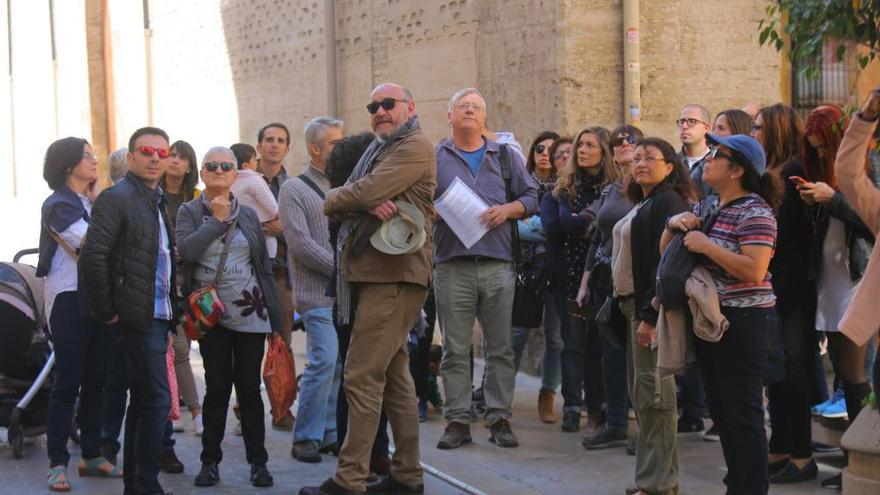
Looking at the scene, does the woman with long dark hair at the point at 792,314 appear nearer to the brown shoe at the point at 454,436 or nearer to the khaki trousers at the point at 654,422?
the khaki trousers at the point at 654,422

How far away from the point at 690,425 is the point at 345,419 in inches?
91.0

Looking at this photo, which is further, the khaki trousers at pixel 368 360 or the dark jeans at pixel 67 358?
the dark jeans at pixel 67 358

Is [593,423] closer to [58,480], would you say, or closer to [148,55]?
[58,480]

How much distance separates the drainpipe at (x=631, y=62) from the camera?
35.2ft

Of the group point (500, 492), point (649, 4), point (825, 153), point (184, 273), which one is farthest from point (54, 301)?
point (649, 4)

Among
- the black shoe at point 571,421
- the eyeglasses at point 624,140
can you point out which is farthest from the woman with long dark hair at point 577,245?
the eyeglasses at point 624,140

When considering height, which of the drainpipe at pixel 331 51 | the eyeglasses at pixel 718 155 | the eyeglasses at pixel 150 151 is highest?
the drainpipe at pixel 331 51

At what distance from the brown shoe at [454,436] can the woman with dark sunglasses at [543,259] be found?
0.77m

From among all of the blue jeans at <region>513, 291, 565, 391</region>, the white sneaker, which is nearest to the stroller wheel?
the white sneaker

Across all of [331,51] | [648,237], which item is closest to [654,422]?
[648,237]

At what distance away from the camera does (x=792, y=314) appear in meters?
7.27

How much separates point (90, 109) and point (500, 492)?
19.8m

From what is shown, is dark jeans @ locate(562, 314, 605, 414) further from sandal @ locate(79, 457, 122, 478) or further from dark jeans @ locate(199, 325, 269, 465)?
sandal @ locate(79, 457, 122, 478)

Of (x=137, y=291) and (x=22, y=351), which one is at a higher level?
(x=137, y=291)
